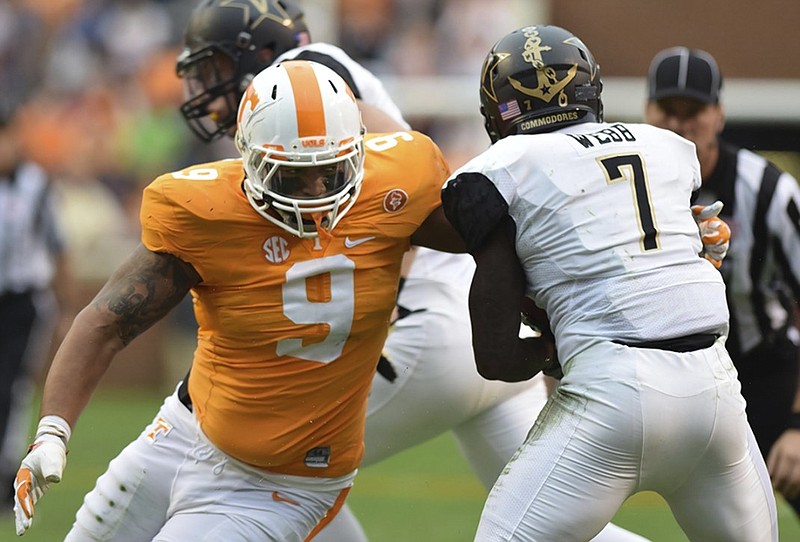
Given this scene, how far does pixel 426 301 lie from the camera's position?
15.1 ft

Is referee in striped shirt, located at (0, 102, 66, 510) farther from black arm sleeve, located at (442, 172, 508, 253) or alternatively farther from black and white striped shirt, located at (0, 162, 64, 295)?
black arm sleeve, located at (442, 172, 508, 253)

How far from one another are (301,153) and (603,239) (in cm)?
80

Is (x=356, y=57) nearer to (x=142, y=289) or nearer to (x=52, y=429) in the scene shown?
(x=142, y=289)

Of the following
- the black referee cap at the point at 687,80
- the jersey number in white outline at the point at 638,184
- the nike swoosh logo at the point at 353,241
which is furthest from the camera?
the black referee cap at the point at 687,80

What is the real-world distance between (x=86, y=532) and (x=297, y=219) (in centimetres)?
114

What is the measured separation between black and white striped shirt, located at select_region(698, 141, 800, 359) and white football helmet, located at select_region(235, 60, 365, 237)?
5.83 feet

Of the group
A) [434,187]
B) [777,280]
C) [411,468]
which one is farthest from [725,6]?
[434,187]

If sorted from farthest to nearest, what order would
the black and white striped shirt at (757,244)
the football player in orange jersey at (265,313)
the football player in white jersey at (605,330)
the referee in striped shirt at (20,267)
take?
the referee in striped shirt at (20,267)
the black and white striped shirt at (757,244)
the football player in orange jersey at (265,313)
the football player in white jersey at (605,330)

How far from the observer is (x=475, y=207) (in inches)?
134

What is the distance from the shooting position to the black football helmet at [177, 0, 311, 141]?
4.80m

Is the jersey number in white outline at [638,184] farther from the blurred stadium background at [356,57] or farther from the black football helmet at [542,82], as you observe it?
the blurred stadium background at [356,57]

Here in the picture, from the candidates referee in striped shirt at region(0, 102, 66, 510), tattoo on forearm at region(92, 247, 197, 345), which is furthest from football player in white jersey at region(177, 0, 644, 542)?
referee in striped shirt at region(0, 102, 66, 510)

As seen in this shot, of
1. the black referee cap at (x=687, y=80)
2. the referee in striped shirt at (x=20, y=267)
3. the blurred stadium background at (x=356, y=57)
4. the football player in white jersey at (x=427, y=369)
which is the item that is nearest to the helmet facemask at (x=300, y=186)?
the football player in white jersey at (x=427, y=369)

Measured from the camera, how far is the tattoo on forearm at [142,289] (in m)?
3.55
